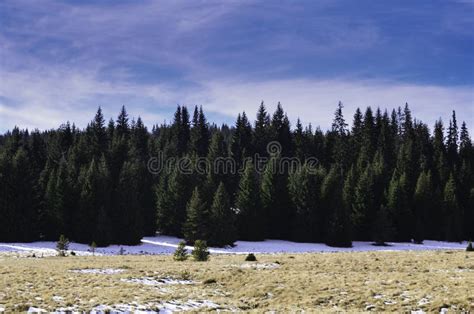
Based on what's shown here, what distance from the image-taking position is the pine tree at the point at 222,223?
60.6m

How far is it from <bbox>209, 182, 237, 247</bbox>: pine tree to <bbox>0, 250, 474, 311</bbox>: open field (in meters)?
32.6

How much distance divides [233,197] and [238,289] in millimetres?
64720

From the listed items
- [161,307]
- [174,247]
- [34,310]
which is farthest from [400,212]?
[34,310]

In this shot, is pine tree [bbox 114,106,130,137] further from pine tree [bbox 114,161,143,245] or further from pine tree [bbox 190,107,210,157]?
pine tree [bbox 114,161,143,245]

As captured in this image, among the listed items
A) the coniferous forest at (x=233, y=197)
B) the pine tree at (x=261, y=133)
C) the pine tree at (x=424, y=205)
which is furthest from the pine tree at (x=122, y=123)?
the pine tree at (x=424, y=205)

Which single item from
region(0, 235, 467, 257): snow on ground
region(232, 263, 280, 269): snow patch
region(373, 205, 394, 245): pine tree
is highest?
region(373, 205, 394, 245): pine tree

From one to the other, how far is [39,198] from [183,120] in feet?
197

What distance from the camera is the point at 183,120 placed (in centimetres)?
12150

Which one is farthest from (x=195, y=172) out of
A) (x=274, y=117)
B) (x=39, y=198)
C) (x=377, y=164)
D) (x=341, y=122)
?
(x=341, y=122)

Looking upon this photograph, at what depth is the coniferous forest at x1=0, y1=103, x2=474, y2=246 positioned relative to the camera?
62.2m

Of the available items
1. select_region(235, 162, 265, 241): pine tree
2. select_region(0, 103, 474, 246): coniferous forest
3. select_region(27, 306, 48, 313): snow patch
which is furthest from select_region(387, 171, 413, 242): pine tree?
select_region(27, 306, 48, 313): snow patch

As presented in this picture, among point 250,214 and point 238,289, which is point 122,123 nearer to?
point 250,214

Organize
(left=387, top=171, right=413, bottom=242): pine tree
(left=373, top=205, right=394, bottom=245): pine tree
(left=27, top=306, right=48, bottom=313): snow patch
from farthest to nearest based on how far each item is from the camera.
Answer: (left=387, top=171, right=413, bottom=242): pine tree → (left=373, top=205, right=394, bottom=245): pine tree → (left=27, top=306, right=48, bottom=313): snow patch

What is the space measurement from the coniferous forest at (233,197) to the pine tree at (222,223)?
138 mm
